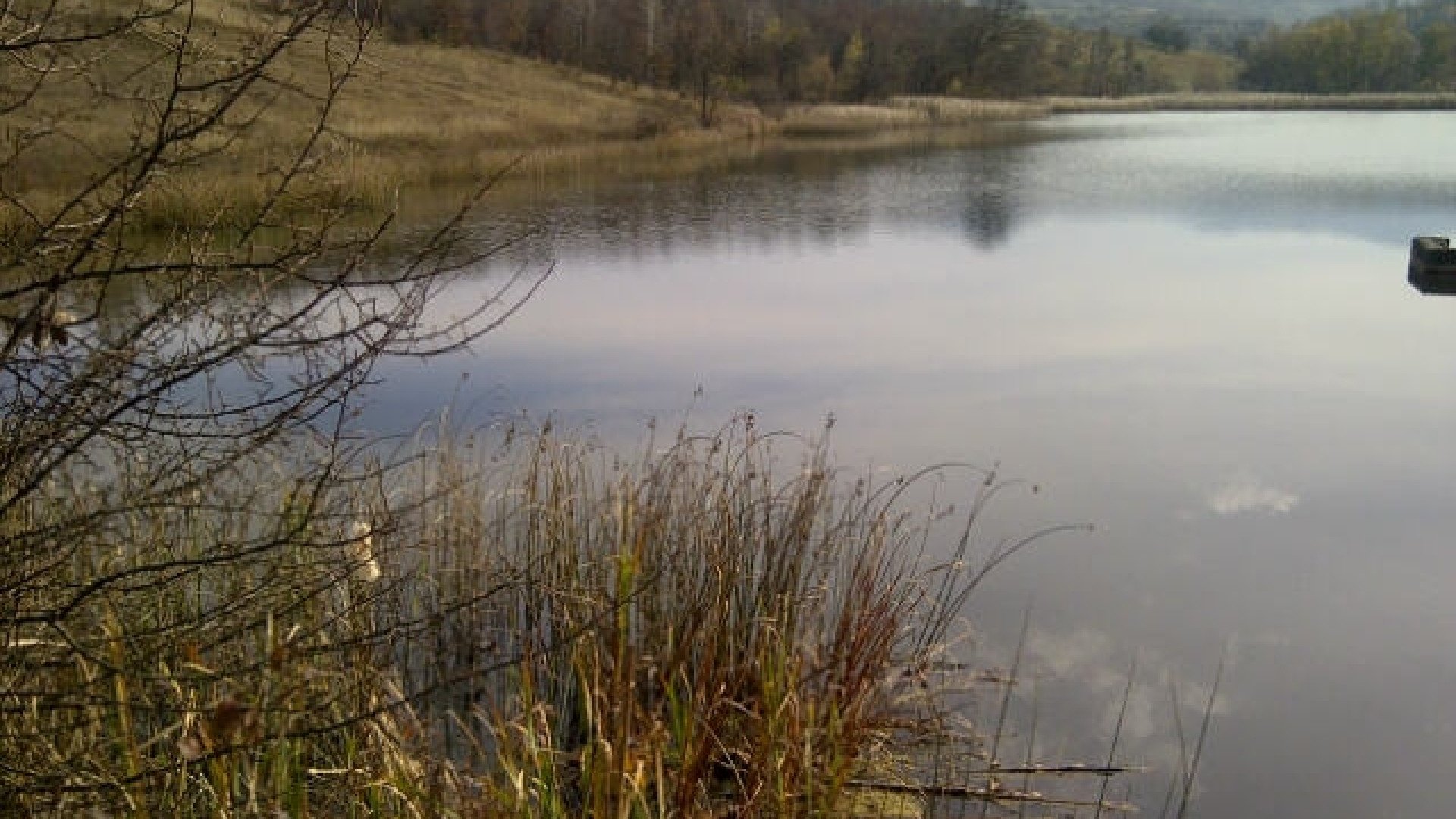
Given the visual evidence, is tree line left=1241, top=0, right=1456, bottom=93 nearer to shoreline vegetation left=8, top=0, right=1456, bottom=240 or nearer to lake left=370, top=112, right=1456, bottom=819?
shoreline vegetation left=8, top=0, right=1456, bottom=240

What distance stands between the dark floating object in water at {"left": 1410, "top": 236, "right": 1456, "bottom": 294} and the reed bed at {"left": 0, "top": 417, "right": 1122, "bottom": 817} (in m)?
9.13

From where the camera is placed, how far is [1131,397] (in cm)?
798

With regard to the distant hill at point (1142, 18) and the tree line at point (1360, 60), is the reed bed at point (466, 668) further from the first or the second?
the distant hill at point (1142, 18)

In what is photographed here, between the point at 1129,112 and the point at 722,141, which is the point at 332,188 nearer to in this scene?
the point at 722,141

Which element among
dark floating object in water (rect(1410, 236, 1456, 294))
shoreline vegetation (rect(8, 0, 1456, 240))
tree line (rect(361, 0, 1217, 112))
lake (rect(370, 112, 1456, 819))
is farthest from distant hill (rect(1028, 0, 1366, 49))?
dark floating object in water (rect(1410, 236, 1456, 294))

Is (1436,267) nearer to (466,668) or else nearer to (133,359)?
(466,668)

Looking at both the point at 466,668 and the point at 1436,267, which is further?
the point at 1436,267

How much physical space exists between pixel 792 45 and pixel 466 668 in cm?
3951

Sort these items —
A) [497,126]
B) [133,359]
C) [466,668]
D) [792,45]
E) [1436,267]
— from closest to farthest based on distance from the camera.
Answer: [133,359]
[466,668]
[1436,267]
[497,126]
[792,45]

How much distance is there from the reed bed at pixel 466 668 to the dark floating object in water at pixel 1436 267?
359 inches

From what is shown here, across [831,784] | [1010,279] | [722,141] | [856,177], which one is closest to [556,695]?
[831,784]

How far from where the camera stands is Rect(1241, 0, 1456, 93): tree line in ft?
200

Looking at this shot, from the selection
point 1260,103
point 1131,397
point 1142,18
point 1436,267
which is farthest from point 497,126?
point 1142,18

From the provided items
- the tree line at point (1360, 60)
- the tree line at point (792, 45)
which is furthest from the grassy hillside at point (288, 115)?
the tree line at point (1360, 60)
